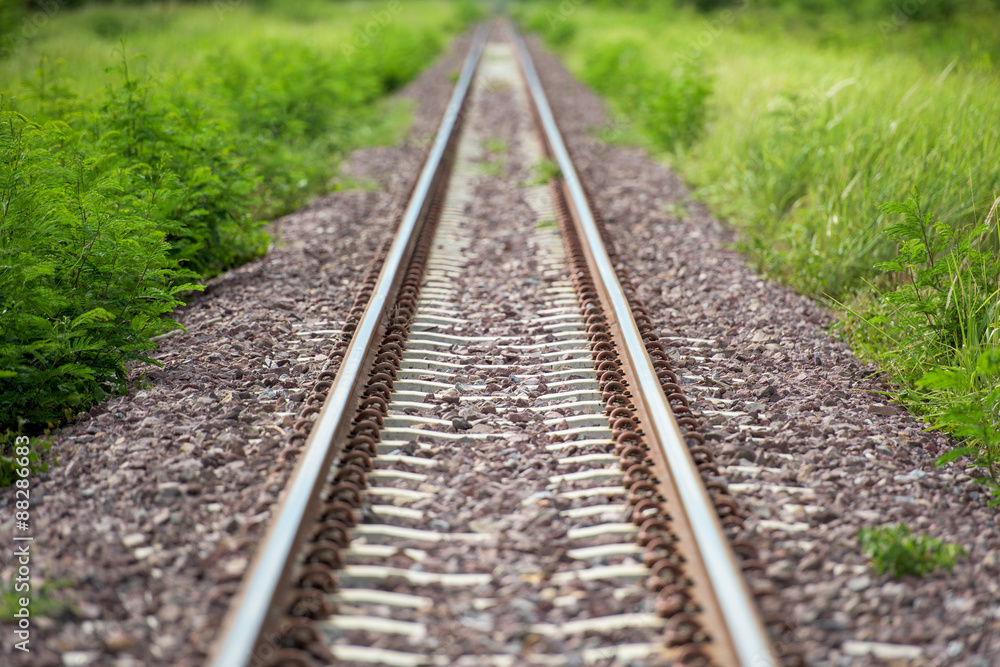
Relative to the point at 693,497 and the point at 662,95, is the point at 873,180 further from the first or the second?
the point at 662,95

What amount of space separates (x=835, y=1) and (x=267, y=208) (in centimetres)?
1993

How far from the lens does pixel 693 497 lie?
2.66 m

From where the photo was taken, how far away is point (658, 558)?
2.53 m

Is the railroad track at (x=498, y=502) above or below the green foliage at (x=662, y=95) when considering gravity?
below

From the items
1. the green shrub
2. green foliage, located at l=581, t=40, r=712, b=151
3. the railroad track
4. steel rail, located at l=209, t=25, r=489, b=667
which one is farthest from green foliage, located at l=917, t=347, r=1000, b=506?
green foliage, located at l=581, t=40, r=712, b=151

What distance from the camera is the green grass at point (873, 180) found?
3785 mm

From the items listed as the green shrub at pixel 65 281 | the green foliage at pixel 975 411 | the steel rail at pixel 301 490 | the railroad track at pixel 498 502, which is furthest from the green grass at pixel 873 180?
the green shrub at pixel 65 281

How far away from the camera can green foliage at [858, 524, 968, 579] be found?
254 centimetres

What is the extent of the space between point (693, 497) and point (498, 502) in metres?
0.77

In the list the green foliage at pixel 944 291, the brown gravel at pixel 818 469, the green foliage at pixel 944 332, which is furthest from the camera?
the green foliage at pixel 944 291

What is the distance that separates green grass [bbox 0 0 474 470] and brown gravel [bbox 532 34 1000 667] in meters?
3.01

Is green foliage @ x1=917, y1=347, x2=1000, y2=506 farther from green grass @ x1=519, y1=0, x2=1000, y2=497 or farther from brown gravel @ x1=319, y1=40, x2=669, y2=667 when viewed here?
brown gravel @ x1=319, y1=40, x2=669, y2=667

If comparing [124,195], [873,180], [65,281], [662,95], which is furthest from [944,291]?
[662,95]

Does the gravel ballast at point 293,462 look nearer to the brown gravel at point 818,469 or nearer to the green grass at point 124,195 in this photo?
the brown gravel at point 818,469
